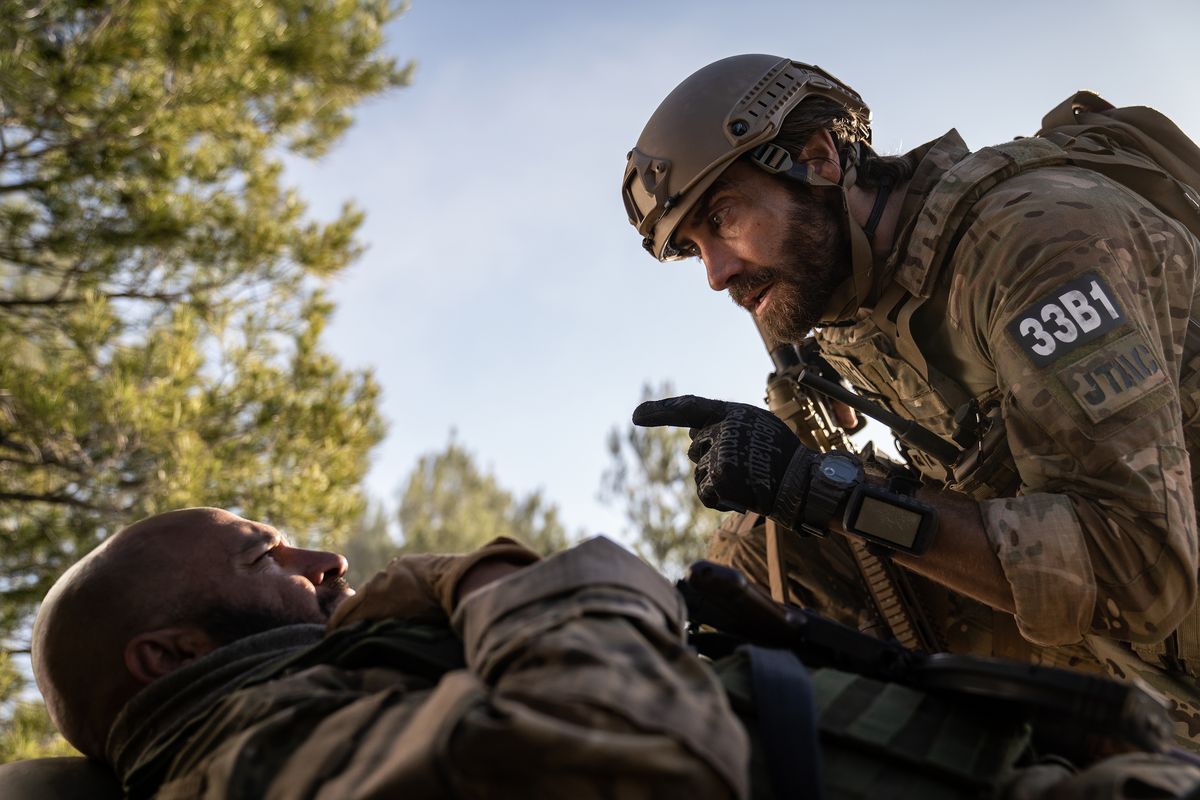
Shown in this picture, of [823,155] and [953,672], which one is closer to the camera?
[953,672]

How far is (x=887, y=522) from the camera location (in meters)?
2.43

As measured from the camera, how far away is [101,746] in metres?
2.03

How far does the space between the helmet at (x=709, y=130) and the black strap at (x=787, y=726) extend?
2.02 meters

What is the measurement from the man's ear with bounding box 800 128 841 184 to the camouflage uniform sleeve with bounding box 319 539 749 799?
2.17 metres

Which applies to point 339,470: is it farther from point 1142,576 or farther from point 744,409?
point 1142,576

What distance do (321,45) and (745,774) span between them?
7.69 meters

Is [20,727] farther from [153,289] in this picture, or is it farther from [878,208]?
[878,208]

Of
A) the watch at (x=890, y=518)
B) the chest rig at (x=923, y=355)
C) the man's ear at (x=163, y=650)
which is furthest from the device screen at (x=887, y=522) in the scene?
the man's ear at (x=163, y=650)

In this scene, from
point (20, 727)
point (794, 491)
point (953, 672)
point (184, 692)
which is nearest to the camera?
point (953, 672)

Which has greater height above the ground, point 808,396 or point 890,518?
point 808,396

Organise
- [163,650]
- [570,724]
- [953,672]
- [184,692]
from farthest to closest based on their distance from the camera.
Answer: [163,650] < [184,692] < [953,672] < [570,724]

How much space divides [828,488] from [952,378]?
26.0 inches

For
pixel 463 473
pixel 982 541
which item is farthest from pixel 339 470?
pixel 463 473

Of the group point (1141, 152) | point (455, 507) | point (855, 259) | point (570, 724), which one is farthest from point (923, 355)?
point (455, 507)
